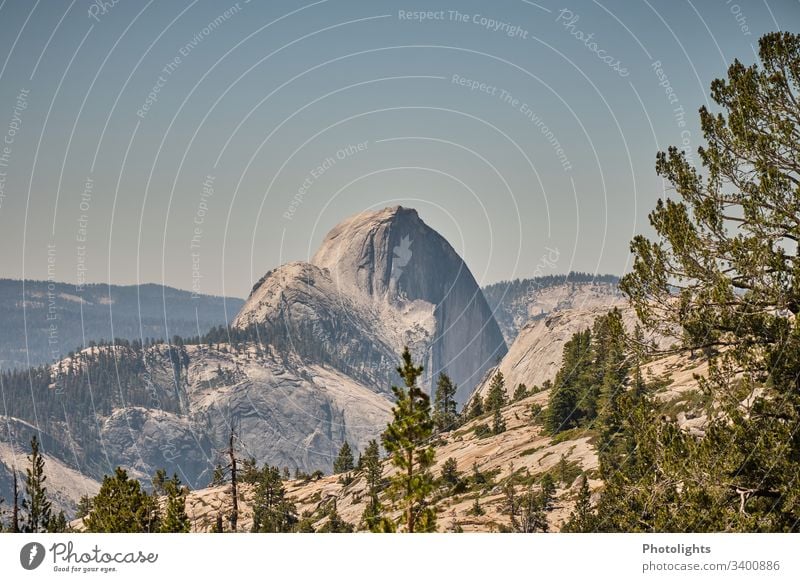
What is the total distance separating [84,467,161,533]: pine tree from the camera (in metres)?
54.8

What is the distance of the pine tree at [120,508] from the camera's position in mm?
54844

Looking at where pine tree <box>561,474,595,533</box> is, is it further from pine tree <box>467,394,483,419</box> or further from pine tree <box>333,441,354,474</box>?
pine tree <box>333,441,354,474</box>

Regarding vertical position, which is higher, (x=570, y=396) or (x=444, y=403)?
(x=444, y=403)

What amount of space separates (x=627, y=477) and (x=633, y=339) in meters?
5.28

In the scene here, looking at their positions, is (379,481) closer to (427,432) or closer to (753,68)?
(427,432)

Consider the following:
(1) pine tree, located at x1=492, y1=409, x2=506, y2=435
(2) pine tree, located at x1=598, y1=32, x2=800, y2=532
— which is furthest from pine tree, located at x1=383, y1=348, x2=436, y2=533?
(1) pine tree, located at x1=492, y1=409, x2=506, y2=435

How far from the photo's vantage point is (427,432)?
38.5m

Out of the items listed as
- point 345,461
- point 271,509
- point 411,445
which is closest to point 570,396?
point 271,509

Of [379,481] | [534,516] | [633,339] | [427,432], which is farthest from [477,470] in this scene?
[633,339]

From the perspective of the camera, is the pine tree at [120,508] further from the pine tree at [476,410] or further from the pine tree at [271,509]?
the pine tree at [476,410]

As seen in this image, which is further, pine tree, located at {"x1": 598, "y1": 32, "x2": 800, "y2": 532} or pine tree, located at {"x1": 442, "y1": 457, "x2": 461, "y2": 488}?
pine tree, located at {"x1": 442, "y1": 457, "x2": 461, "y2": 488}

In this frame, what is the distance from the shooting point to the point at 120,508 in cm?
5528

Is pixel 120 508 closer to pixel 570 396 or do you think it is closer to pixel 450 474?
pixel 450 474
